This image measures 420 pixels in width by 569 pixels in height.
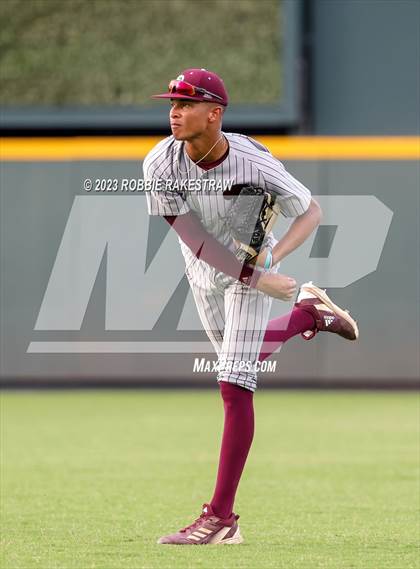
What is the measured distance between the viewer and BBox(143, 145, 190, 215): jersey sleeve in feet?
12.6

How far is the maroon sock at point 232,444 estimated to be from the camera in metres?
3.83

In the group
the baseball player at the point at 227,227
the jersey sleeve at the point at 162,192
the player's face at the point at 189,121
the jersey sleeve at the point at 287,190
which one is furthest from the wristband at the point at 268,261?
the player's face at the point at 189,121

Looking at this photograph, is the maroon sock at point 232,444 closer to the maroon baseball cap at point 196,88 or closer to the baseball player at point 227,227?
the baseball player at point 227,227

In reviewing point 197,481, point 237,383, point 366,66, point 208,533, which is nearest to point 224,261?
point 237,383

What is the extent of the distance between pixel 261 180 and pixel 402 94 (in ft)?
17.9

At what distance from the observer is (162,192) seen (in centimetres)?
386

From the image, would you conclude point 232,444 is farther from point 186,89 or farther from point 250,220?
point 186,89

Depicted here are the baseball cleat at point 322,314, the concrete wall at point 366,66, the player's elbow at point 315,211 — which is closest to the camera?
the player's elbow at point 315,211

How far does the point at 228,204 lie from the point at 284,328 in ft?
1.85

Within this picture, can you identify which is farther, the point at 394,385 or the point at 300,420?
the point at 394,385

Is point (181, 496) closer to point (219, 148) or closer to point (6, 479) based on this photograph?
point (6, 479)

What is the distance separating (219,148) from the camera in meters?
3.84

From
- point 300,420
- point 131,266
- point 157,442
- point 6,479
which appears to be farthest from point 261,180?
point 131,266

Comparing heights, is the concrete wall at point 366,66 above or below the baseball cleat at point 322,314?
above
